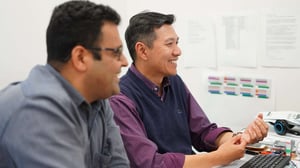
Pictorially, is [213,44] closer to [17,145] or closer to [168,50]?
[168,50]

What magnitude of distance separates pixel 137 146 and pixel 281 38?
3.92 feet

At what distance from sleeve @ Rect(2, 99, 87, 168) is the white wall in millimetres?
1236

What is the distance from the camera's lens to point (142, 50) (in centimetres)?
162

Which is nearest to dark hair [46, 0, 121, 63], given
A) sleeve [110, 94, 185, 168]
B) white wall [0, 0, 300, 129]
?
sleeve [110, 94, 185, 168]

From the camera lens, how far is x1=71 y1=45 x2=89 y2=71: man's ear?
3.25 ft

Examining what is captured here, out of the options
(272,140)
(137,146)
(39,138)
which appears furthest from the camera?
(272,140)

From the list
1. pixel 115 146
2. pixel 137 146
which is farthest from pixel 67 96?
pixel 137 146

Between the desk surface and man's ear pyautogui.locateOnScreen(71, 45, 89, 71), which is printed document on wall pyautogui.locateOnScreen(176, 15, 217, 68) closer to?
the desk surface

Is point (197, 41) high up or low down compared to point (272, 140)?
up

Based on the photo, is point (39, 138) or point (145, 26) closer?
Result: point (39, 138)

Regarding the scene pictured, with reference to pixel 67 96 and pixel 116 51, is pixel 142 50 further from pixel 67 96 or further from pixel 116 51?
pixel 67 96

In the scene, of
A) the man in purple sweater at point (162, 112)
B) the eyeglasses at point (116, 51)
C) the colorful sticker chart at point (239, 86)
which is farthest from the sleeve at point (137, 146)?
the colorful sticker chart at point (239, 86)

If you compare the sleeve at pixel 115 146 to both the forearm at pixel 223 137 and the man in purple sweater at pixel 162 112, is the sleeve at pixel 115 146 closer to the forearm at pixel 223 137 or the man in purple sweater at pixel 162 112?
the man in purple sweater at pixel 162 112

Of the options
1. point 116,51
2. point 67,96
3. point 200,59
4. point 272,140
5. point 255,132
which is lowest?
point 272,140
